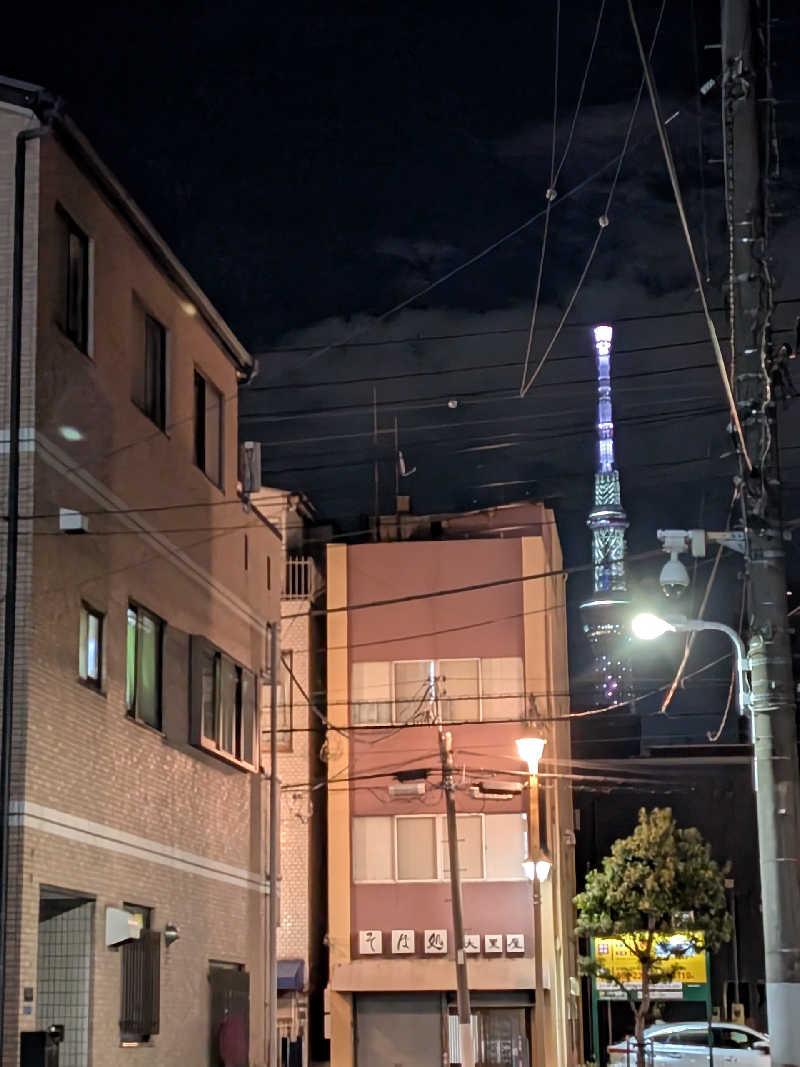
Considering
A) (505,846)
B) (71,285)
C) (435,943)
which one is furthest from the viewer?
(505,846)

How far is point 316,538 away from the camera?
45812mm

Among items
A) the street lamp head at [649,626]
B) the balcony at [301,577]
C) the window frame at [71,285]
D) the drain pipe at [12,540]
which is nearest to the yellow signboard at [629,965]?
the balcony at [301,577]

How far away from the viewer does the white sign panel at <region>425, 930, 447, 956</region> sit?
40156mm

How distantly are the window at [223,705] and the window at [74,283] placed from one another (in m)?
5.67

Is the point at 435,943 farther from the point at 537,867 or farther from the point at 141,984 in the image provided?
the point at 141,984

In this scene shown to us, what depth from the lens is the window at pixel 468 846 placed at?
133 ft

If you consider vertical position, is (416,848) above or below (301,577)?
below

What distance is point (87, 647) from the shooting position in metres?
19.9

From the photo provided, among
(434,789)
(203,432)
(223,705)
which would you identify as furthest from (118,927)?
(434,789)

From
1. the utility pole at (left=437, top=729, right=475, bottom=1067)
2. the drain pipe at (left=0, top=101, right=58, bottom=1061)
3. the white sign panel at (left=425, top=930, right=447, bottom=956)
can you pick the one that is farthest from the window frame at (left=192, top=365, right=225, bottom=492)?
the white sign panel at (left=425, top=930, right=447, bottom=956)

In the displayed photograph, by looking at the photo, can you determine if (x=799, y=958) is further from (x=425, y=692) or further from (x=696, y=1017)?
(x=696, y=1017)

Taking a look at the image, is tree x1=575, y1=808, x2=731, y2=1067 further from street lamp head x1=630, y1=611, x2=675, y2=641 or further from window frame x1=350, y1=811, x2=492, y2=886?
street lamp head x1=630, y1=611, x2=675, y2=641

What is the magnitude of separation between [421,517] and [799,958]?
100 feet

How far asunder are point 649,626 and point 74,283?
8.43 metres
